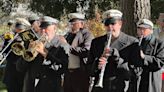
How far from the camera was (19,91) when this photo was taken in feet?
21.7

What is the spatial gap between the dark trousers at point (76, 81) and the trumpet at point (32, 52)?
106 cm

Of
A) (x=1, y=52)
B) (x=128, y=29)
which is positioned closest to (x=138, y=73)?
(x=1, y=52)

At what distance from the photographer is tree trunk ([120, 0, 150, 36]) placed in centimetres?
857

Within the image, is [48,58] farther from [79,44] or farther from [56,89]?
[79,44]

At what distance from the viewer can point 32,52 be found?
18.0ft

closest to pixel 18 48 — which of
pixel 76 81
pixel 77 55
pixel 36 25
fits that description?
pixel 36 25

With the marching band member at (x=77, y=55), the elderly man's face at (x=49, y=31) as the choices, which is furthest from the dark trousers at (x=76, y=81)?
the elderly man's face at (x=49, y=31)

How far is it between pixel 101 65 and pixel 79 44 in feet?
4.87

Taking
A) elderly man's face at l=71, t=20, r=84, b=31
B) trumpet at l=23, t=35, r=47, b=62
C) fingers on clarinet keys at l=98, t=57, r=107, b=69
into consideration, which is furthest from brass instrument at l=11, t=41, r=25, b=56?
fingers on clarinet keys at l=98, t=57, r=107, b=69

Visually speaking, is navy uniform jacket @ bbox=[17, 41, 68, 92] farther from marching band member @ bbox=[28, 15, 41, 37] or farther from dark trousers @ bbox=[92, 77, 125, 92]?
dark trousers @ bbox=[92, 77, 125, 92]

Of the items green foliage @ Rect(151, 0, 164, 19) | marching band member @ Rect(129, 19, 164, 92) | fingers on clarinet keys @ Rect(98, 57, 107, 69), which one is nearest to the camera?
fingers on clarinet keys @ Rect(98, 57, 107, 69)

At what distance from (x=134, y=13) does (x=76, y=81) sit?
2.64m

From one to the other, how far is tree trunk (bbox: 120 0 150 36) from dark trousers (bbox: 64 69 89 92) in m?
2.37

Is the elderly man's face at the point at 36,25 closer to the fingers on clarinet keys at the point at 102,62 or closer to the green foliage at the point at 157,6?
the fingers on clarinet keys at the point at 102,62
